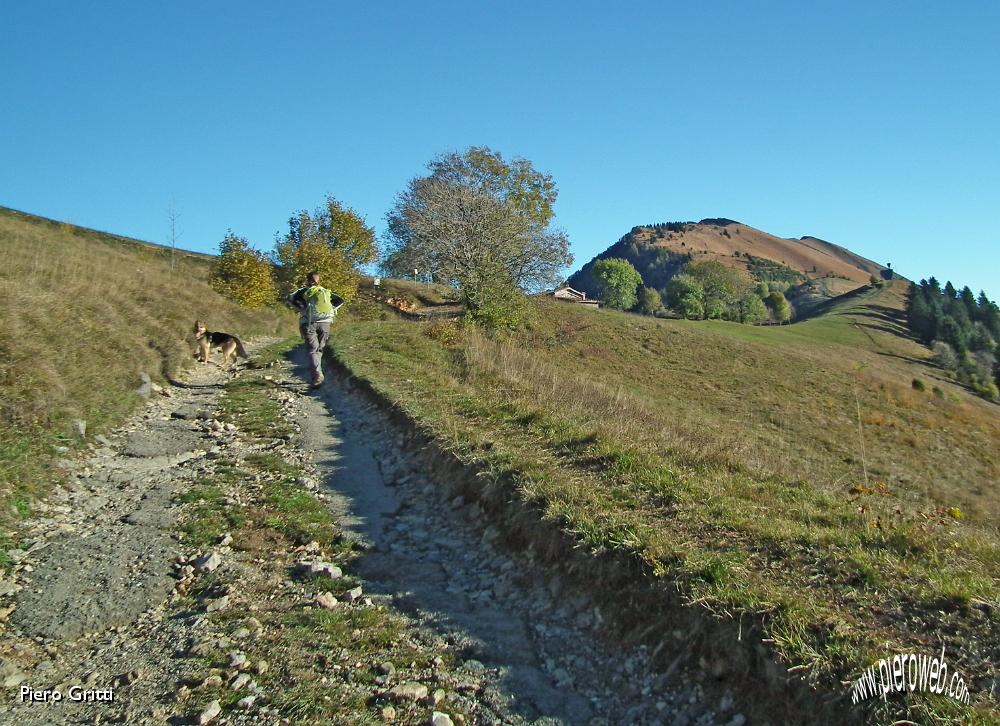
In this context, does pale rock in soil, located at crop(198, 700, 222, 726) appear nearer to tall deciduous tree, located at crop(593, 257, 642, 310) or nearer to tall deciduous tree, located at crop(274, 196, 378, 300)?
tall deciduous tree, located at crop(274, 196, 378, 300)

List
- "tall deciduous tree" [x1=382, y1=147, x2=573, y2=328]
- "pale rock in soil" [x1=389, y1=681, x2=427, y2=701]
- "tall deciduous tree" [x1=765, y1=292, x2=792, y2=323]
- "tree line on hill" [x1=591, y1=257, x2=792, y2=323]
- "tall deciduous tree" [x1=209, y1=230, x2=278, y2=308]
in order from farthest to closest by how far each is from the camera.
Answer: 1. "tall deciduous tree" [x1=765, y1=292, x2=792, y2=323]
2. "tree line on hill" [x1=591, y1=257, x2=792, y2=323]
3. "tall deciduous tree" [x1=382, y1=147, x2=573, y2=328]
4. "tall deciduous tree" [x1=209, y1=230, x2=278, y2=308]
5. "pale rock in soil" [x1=389, y1=681, x2=427, y2=701]

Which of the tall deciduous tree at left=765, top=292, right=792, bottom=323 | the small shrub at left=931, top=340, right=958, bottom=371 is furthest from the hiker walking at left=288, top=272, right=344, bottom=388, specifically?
the tall deciduous tree at left=765, top=292, right=792, bottom=323

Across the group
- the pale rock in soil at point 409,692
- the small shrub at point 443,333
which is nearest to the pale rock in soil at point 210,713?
the pale rock in soil at point 409,692

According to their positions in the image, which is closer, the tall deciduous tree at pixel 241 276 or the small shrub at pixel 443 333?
the small shrub at pixel 443 333

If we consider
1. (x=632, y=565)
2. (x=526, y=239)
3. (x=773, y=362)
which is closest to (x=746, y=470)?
(x=632, y=565)

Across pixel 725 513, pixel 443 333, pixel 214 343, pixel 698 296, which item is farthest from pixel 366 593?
pixel 698 296

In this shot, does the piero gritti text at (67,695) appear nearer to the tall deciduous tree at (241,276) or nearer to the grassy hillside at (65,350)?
the grassy hillside at (65,350)

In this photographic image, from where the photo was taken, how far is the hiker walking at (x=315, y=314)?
1265 cm

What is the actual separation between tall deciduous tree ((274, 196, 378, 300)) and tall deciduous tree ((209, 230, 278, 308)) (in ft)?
12.5

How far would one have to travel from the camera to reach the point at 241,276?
30453mm

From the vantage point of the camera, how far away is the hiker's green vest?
1264 centimetres

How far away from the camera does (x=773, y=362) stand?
45656 mm

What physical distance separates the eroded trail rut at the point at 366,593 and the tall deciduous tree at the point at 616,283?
357 feet

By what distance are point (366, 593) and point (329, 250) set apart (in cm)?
3610
